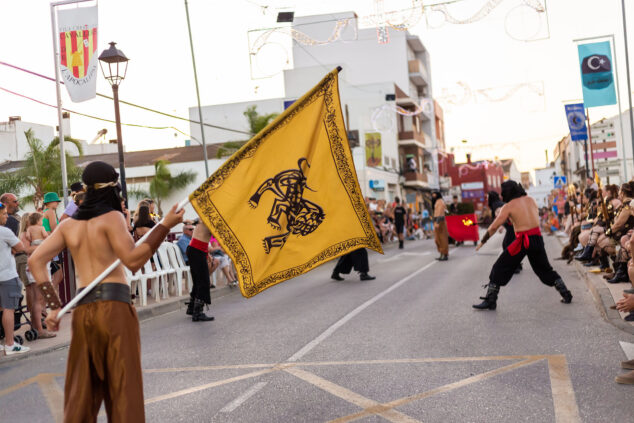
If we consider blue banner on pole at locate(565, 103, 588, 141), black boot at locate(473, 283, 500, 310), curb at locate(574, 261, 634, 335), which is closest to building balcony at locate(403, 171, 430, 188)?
blue banner on pole at locate(565, 103, 588, 141)

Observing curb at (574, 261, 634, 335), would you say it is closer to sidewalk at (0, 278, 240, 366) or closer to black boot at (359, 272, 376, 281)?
black boot at (359, 272, 376, 281)

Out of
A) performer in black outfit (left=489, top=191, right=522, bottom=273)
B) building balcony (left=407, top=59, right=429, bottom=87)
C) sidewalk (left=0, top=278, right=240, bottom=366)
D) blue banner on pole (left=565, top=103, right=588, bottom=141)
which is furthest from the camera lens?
building balcony (left=407, top=59, right=429, bottom=87)

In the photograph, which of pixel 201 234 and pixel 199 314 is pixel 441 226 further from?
pixel 201 234

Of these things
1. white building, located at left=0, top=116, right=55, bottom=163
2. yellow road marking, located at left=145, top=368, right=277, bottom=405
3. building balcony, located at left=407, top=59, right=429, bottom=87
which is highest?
building balcony, located at left=407, top=59, right=429, bottom=87

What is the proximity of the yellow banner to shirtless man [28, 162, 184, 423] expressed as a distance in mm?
747

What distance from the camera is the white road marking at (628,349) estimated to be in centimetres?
644

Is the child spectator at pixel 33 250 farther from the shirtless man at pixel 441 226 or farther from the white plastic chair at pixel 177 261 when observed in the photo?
the shirtless man at pixel 441 226

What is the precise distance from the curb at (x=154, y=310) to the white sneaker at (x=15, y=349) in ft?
0.22

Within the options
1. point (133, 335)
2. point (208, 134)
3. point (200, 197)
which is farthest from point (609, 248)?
point (208, 134)

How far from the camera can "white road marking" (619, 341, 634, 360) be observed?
6438 mm

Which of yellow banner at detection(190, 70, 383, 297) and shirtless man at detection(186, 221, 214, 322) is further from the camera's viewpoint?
shirtless man at detection(186, 221, 214, 322)

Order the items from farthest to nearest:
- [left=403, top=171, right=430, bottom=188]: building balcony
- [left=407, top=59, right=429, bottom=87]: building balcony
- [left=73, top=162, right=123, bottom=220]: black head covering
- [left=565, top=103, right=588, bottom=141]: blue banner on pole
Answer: [left=407, top=59, right=429, bottom=87]: building balcony → [left=403, top=171, right=430, bottom=188]: building balcony → [left=565, top=103, right=588, bottom=141]: blue banner on pole → [left=73, top=162, right=123, bottom=220]: black head covering

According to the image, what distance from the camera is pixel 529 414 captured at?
4.81 metres

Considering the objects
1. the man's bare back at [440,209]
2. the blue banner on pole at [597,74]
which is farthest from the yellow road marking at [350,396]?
the blue banner on pole at [597,74]
